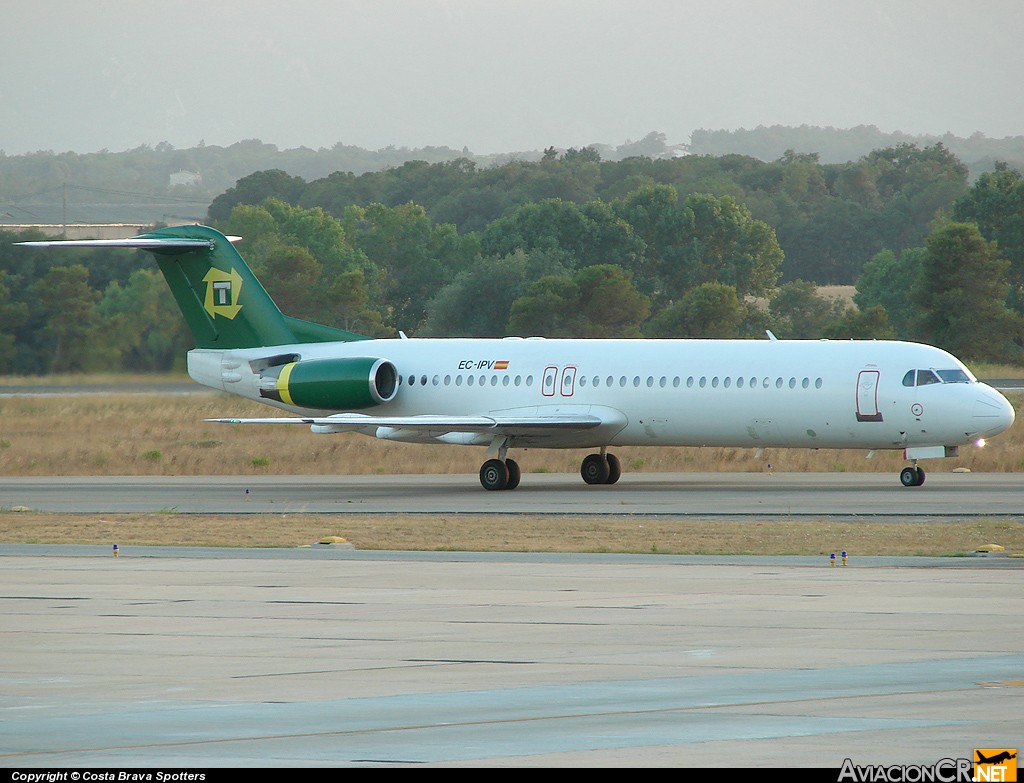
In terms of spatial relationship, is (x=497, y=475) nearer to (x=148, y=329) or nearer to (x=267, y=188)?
(x=148, y=329)

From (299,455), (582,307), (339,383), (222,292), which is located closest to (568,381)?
(339,383)

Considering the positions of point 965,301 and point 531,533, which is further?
point 965,301

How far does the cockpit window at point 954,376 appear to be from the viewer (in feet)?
111

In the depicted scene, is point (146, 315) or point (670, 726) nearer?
point (670, 726)

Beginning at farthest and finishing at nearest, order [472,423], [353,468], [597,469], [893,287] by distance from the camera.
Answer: [893,287], [353,468], [597,469], [472,423]

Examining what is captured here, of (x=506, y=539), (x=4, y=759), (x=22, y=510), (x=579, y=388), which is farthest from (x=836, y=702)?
(x=579, y=388)

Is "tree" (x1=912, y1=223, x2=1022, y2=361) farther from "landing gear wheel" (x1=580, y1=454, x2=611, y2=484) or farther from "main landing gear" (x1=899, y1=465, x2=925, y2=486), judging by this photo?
"main landing gear" (x1=899, y1=465, x2=925, y2=486)

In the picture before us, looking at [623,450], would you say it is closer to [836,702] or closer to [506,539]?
[506,539]

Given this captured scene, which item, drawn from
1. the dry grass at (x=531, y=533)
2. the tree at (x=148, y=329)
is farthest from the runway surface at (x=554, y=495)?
the tree at (x=148, y=329)

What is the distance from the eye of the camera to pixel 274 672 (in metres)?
13.4

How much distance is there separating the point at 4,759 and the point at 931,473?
3215 centimetres

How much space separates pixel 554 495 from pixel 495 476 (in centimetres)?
190

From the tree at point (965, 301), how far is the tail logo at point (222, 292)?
44063mm

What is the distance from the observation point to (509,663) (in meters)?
13.7
